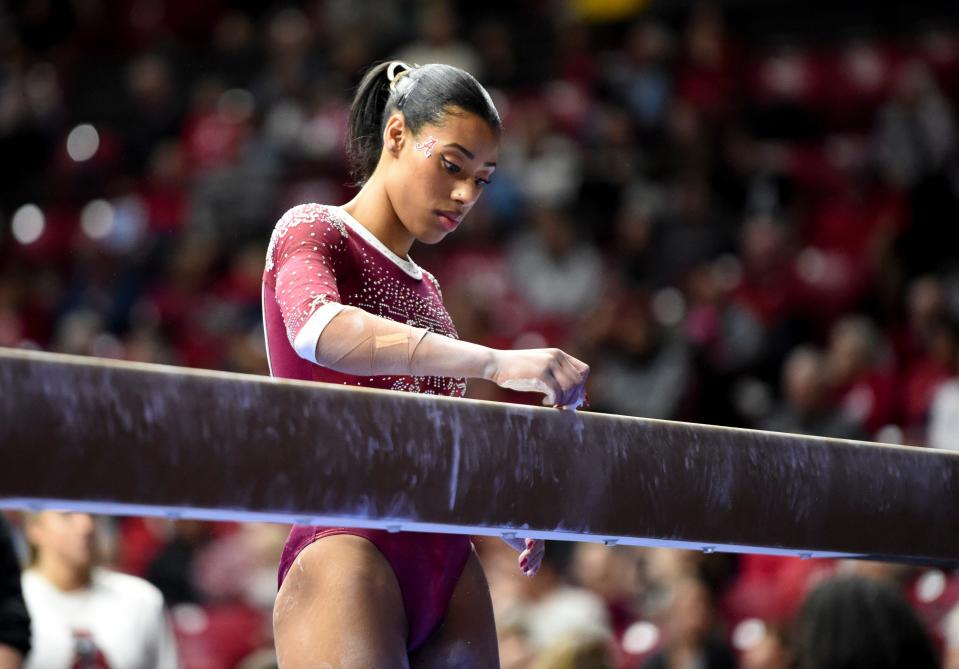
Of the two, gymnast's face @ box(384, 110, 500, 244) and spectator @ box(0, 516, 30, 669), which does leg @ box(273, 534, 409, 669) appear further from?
spectator @ box(0, 516, 30, 669)

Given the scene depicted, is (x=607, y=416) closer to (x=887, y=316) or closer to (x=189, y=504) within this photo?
(x=189, y=504)

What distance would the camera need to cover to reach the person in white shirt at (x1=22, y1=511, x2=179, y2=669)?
154 inches

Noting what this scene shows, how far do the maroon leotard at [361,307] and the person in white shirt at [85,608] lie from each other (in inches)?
72.8

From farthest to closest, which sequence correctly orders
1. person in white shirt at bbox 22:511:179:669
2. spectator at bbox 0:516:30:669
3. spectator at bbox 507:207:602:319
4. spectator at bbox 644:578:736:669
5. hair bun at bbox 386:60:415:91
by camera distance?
spectator at bbox 507:207:602:319 → spectator at bbox 644:578:736:669 → person in white shirt at bbox 22:511:179:669 → spectator at bbox 0:516:30:669 → hair bun at bbox 386:60:415:91

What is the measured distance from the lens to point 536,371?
6.55ft

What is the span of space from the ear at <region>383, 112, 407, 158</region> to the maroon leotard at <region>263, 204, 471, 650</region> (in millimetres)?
142

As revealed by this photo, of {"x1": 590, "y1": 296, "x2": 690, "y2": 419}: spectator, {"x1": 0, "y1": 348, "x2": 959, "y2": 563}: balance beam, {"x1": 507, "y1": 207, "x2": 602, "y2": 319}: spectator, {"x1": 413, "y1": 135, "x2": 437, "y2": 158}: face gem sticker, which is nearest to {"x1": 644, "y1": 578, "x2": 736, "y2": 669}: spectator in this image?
{"x1": 590, "y1": 296, "x2": 690, "y2": 419}: spectator

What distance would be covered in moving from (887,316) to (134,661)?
4269mm

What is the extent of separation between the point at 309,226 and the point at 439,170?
0.25m

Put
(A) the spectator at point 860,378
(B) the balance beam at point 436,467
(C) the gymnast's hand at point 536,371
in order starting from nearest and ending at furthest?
(B) the balance beam at point 436,467 < (C) the gymnast's hand at point 536,371 < (A) the spectator at point 860,378

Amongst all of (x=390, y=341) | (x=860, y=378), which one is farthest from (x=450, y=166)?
(x=860, y=378)

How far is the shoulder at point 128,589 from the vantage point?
159 inches

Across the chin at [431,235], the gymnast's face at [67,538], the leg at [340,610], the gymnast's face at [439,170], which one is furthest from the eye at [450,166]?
the gymnast's face at [67,538]

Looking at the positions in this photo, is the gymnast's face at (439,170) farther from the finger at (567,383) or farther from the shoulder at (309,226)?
the finger at (567,383)
